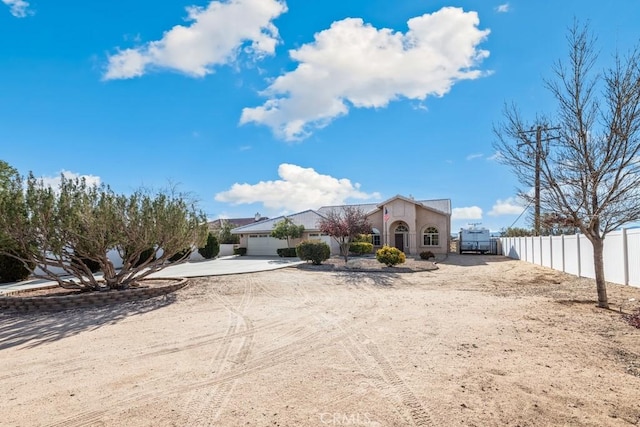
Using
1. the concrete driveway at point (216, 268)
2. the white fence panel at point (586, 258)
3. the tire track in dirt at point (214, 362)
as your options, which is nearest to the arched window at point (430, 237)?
the concrete driveway at point (216, 268)

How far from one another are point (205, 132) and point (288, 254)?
576 inches

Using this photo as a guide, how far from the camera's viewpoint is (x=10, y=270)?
1588 centimetres

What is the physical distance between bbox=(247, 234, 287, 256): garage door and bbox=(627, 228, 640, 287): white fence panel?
79.1 feet

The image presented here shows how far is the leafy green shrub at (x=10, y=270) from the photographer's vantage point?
15648mm

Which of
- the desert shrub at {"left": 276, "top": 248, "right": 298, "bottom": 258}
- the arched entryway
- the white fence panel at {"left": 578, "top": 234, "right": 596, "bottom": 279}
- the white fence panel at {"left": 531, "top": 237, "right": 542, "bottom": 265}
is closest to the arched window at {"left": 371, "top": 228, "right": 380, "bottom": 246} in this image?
the arched entryway

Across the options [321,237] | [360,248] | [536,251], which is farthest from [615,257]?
[321,237]

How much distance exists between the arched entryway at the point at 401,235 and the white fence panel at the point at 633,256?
2066 cm

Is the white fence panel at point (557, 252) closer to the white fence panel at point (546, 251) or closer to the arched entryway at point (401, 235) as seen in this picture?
the white fence panel at point (546, 251)

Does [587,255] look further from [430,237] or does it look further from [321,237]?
[321,237]

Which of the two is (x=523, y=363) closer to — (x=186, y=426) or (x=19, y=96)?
(x=186, y=426)

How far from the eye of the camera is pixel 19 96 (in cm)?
1090

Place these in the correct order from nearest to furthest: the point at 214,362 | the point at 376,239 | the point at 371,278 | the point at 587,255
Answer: the point at 214,362, the point at 587,255, the point at 371,278, the point at 376,239

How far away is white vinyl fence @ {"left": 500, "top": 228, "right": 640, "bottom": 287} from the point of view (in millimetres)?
10316

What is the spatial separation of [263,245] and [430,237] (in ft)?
48.6
